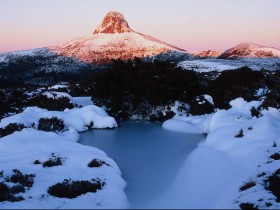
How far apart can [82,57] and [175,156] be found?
A: 147 meters

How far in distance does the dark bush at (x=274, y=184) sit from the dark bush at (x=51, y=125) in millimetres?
15524

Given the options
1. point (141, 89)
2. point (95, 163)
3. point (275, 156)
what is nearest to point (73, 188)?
point (95, 163)

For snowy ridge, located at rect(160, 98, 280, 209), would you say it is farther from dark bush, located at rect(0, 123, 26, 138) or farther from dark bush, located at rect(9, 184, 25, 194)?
dark bush, located at rect(0, 123, 26, 138)

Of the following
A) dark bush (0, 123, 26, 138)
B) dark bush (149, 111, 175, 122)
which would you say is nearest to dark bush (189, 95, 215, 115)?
dark bush (149, 111, 175, 122)

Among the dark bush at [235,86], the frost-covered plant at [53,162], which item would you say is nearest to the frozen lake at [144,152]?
the frost-covered plant at [53,162]

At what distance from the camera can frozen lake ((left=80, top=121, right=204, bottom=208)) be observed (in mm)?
14477

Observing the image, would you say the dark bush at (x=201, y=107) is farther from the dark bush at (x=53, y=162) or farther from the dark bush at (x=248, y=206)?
the dark bush at (x=248, y=206)

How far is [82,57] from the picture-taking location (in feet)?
531

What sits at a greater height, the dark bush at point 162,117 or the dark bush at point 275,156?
the dark bush at point 275,156

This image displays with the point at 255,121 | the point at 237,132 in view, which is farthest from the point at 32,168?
the point at 255,121

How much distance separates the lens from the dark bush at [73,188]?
12.7 meters

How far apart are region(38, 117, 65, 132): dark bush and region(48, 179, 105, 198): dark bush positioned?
37.8ft

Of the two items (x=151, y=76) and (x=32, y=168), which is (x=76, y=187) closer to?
(x=32, y=168)

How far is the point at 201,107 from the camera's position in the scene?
2988 cm
